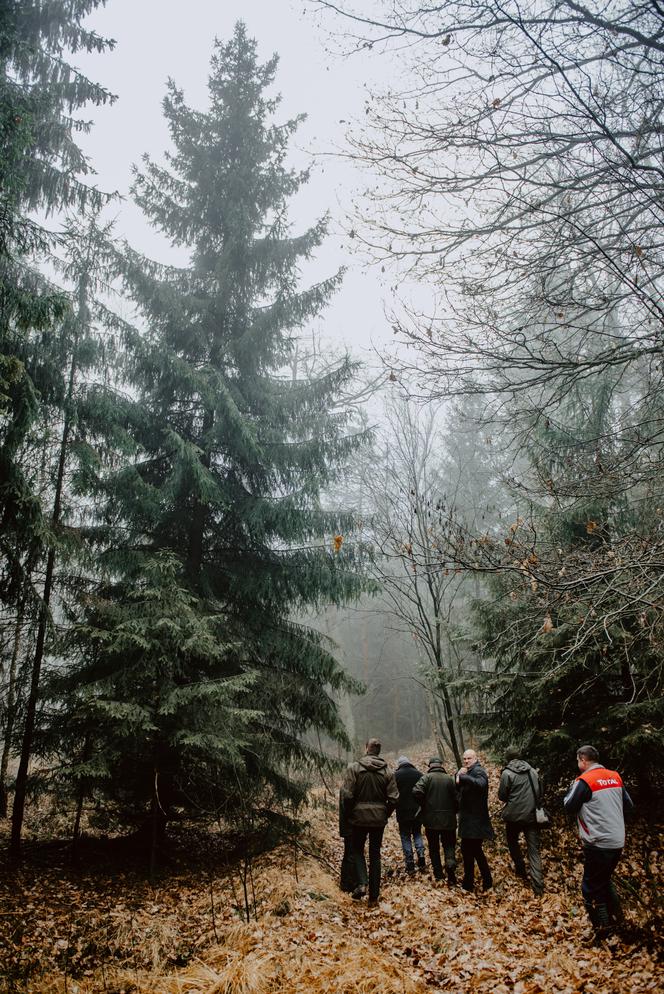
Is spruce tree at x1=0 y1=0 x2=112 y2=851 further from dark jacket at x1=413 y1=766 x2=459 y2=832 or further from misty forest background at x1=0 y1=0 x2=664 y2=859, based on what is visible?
dark jacket at x1=413 y1=766 x2=459 y2=832

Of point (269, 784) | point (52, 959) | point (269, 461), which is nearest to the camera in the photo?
point (52, 959)

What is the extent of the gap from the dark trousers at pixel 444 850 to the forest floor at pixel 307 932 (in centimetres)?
23

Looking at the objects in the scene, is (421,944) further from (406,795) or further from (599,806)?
(406,795)

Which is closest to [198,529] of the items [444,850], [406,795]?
[406,795]

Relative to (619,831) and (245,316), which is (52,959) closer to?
(619,831)

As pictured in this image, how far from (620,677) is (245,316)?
915cm

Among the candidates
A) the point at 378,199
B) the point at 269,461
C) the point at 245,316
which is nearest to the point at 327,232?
the point at 245,316

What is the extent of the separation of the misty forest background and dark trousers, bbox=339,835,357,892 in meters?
1.52

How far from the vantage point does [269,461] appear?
407 inches

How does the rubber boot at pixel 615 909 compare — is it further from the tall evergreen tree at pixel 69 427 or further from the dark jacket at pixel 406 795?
the tall evergreen tree at pixel 69 427

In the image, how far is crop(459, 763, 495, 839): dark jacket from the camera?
7.05 meters

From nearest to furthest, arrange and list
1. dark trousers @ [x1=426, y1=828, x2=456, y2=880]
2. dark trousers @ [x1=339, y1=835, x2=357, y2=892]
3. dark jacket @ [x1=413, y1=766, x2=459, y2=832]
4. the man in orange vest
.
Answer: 1. the man in orange vest
2. dark trousers @ [x1=339, y1=835, x2=357, y2=892]
3. dark trousers @ [x1=426, y1=828, x2=456, y2=880]
4. dark jacket @ [x1=413, y1=766, x2=459, y2=832]

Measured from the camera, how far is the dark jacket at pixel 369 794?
7004 mm

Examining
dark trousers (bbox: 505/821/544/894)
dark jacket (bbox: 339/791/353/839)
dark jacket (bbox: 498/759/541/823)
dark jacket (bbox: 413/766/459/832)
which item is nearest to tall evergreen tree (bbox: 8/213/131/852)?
dark jacket (bbox: 339/791/353/839)
